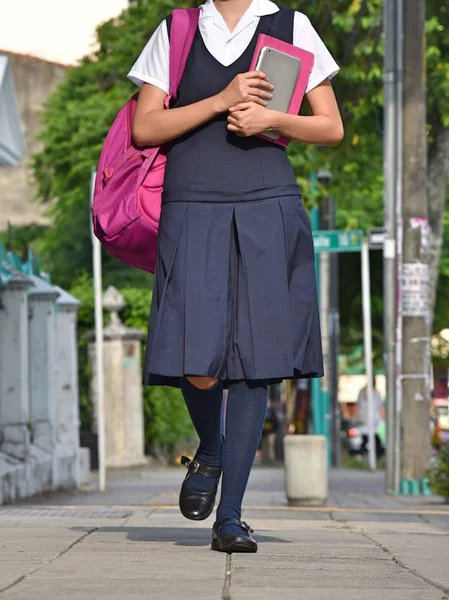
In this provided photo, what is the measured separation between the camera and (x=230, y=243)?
18.9 ft

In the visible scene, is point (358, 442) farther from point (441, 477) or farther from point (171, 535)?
point (171, 535)

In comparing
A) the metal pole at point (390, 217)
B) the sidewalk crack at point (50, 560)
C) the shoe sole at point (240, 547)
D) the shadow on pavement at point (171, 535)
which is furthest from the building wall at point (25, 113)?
the shoe sole at point (240, 547)

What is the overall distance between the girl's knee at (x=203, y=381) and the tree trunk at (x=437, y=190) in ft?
54.9

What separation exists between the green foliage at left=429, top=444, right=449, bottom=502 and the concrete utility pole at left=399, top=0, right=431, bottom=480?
1.92 meters

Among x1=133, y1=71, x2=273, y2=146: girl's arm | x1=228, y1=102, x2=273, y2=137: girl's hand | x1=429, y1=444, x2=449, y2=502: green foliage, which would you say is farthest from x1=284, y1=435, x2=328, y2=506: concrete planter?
x1=228, y1=102, x2=273, y2=137: girl's hand

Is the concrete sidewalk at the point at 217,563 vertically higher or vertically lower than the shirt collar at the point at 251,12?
lower

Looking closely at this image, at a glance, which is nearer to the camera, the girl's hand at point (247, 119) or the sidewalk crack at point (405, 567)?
the sidewalk crack at point (405, 567)

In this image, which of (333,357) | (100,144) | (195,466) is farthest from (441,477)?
(100,144)

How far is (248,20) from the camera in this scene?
593cm

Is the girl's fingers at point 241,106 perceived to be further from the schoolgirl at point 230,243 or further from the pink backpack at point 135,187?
the pink backpack at point 135,187

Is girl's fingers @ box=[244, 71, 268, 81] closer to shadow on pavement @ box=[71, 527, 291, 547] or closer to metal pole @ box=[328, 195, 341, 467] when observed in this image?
shadow on pavement @ box=[71, 527, 291, 547]

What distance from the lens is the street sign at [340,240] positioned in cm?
1758

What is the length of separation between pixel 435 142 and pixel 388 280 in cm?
749

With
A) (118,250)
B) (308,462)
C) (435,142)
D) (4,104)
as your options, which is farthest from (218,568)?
(435,142)
